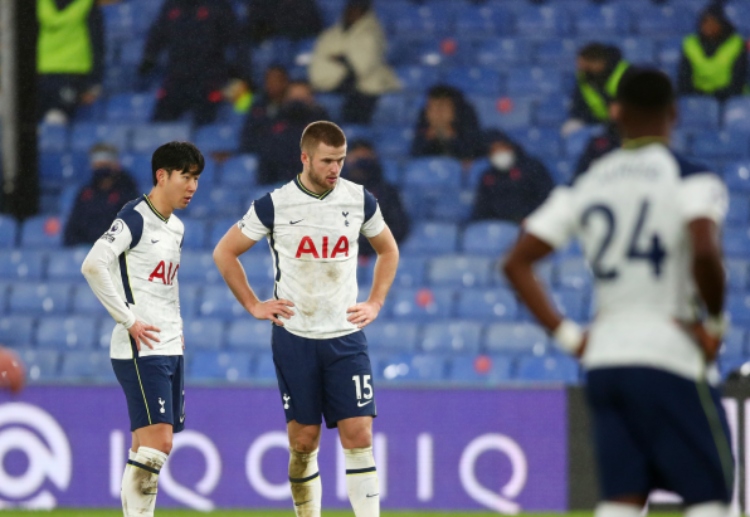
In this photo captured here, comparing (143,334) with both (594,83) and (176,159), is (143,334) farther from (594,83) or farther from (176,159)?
(594,83)

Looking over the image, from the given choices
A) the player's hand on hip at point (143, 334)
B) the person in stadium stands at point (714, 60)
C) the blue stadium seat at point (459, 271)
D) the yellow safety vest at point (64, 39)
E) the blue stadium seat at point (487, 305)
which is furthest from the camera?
the yellow safety vest at point (64, 39)

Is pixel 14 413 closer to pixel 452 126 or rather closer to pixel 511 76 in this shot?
pixel 452 126

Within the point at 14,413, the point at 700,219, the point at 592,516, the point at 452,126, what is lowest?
the point at 592,516

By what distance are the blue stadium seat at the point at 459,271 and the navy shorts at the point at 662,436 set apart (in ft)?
27.1

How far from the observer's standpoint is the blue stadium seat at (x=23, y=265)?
12.5 metres

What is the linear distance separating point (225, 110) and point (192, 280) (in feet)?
8.80

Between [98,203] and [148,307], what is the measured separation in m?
6.11

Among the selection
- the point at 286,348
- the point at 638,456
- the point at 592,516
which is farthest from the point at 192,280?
the point at 638,456

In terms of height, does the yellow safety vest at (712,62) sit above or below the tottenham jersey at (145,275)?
above

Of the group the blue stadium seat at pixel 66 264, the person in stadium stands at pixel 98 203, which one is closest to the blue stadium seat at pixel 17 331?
the blue stadium seat at pixel 66 264

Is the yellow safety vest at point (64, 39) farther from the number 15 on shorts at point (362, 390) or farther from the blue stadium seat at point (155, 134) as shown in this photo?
the number 15 on shorts at point (362, 390)

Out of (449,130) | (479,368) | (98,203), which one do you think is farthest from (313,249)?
(449,130)

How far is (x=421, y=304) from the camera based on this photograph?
38.7ft

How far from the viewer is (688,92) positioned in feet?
44.4
